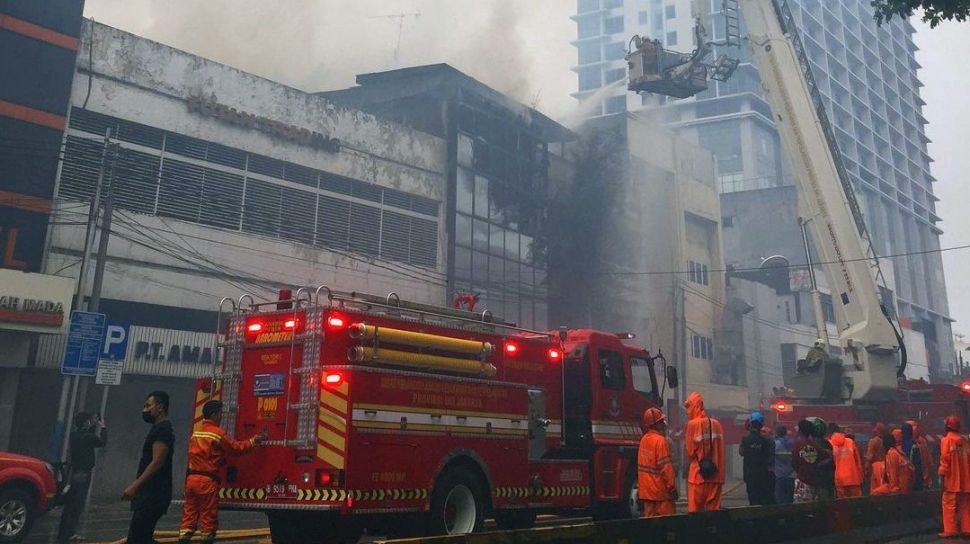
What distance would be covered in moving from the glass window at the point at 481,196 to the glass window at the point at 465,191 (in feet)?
1.03

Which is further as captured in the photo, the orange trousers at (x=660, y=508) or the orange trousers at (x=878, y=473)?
the orange trousers at (x=878, y=473)

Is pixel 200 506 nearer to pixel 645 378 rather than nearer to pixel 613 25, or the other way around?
pixel 645 378

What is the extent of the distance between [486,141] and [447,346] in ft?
86.8

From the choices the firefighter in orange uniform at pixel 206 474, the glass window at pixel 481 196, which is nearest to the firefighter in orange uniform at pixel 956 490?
the firefighter in orange uniform at pixel 206 474

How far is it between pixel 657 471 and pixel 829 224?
41.3ft

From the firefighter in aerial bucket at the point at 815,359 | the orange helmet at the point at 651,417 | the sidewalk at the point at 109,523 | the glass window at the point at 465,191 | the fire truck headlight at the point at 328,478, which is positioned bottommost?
the sidewalk at the point at 109,523

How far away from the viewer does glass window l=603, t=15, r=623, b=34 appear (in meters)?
112

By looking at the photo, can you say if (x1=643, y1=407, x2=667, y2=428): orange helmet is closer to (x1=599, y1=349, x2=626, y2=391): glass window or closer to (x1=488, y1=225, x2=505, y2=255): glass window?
(x1=599, y1=349, x2=626, y2=391): glass window

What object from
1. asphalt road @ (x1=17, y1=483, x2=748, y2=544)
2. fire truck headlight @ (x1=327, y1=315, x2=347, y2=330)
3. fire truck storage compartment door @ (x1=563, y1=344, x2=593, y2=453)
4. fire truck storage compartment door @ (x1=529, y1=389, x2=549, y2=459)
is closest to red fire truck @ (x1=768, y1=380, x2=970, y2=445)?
asphalt road @ (x1=17, y1=483, x2=748, y2=544)

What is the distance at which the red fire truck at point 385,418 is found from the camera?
27.6ft

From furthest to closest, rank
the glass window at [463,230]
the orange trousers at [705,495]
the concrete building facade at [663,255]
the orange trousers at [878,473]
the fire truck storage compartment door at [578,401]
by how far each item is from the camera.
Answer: the concrete building facade at [663,255], the glass window at [463,230], the orange trousers at [878,473], the fire truck storage compartment door at [578,401], the orange trousers at [705,495]

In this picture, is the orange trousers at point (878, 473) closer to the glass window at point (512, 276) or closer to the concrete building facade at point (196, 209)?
the concrete building facade at point (196, 209)

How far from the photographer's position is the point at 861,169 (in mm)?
101188

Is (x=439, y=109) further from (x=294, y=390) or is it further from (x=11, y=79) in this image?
(x=294, y=390)
